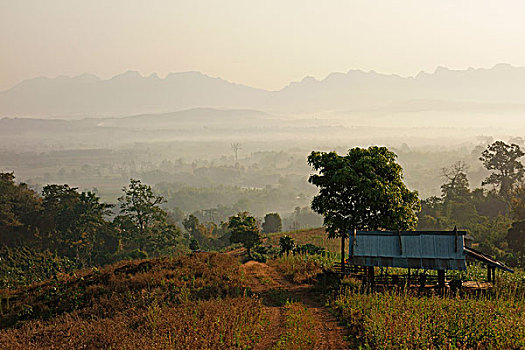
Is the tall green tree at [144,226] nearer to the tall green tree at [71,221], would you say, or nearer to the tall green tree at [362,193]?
the tall green tree at [71,221]

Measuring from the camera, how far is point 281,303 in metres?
18.9

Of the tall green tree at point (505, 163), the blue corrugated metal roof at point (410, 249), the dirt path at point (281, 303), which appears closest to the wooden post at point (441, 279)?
the blue corrugated metal roof at point (410, 249)

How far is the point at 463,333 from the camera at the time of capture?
11.7 meters

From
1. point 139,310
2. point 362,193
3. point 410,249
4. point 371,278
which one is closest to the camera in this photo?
point 139,310

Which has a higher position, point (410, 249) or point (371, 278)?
point (410, 249)

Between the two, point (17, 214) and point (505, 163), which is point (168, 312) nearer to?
point (17, 214)

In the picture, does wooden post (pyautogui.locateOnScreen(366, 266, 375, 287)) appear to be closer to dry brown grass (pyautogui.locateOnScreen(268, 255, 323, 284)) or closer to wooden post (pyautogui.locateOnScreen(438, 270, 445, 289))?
wooden post (pyautogui.locateOnScreen(438, 270, 445, 289))

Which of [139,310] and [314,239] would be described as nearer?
[139,310]

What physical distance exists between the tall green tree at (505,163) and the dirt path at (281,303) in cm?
6761

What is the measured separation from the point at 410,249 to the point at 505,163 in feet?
237

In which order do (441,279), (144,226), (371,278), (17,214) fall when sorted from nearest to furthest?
(441,279) → (371,278) → (17,214) → (144,226)

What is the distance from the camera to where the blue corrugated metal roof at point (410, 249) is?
765 inches

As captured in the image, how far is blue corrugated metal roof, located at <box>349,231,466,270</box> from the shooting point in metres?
19.4

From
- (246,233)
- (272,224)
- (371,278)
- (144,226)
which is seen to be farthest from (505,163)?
(144,226)
